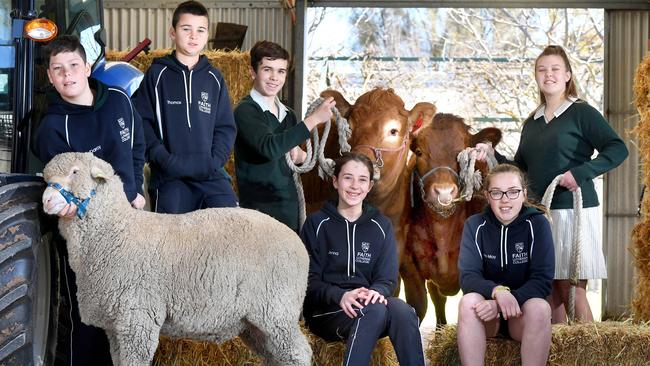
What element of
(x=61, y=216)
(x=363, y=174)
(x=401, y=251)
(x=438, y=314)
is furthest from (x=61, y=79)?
(x=438, y=314)

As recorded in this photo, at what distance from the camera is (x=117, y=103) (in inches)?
143

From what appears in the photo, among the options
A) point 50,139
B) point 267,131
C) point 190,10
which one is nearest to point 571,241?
point 267,131

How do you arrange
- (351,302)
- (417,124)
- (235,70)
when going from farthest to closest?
(235,70), (417,124), (351,302)

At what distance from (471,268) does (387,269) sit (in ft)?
1.40

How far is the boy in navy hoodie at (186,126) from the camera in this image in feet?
13.2

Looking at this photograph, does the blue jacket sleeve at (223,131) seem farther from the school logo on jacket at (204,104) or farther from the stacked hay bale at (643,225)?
the stacked hay bale at (643,225)

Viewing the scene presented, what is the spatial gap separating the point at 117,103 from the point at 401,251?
8.70ft

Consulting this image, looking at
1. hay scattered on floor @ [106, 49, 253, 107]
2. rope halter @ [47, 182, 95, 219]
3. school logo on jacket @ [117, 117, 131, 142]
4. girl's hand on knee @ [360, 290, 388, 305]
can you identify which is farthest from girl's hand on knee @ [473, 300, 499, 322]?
hay scattered on floor @ [106, 49, 253, 107]

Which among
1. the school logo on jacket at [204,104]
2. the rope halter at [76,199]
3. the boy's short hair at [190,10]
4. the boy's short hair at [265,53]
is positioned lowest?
the rope halter at [76,199]

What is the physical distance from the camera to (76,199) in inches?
123

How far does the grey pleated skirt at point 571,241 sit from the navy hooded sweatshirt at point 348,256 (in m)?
1.30

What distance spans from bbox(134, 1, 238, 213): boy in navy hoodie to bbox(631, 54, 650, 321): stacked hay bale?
9.58 feet

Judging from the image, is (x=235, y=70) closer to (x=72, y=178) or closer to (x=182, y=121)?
(x=182, y=121)

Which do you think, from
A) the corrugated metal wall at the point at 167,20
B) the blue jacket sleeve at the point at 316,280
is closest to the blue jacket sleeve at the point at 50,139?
the blue jacket sleeve at the point at 316,280
